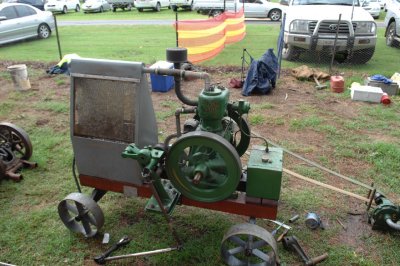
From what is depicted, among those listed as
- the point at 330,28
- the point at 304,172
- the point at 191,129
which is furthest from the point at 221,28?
the point at 191,129

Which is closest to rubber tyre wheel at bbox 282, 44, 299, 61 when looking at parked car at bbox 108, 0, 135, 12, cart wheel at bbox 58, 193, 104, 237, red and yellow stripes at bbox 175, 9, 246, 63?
red and yellow stripes at bbox 175, 9, 246, 63

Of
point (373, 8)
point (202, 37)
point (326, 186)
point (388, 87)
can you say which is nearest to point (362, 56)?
point (388, 87)

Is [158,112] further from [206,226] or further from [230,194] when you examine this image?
[230,194]

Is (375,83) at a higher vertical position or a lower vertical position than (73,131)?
lower

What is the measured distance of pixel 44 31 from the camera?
44.1 feet

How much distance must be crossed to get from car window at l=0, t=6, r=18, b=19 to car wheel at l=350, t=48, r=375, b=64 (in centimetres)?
1135

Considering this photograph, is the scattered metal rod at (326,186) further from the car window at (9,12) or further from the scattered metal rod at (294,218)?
the car window at (9,12)

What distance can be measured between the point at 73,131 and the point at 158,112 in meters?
3.04

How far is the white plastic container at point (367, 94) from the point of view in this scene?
6309 mm

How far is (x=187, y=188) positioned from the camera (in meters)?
2.89

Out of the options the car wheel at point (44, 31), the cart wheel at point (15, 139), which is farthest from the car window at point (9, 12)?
the cart wheel at point (15, 139)

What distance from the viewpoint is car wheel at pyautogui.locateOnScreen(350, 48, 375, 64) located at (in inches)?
341

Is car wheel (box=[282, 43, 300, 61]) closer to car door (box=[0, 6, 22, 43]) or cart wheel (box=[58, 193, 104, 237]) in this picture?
cart wheel (box=[58, 193, 104, 237])

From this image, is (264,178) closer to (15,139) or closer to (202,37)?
(15,139)
